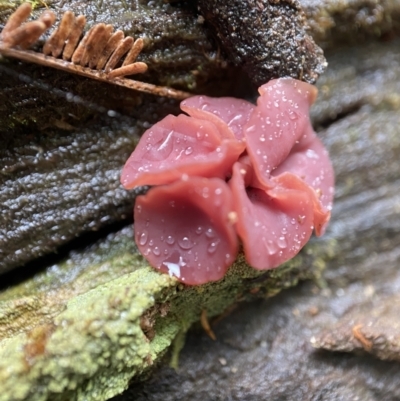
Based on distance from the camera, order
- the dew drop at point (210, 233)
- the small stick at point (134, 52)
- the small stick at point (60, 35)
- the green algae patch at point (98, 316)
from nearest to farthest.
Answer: the green algae patch at point (98, 316), the small stick at point (60, 35), the dew drop at point (210, 233), the small stick at point (134, 52)

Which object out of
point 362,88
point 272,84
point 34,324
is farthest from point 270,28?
point 34,324

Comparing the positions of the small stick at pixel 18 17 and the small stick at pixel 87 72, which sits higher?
the small stick at pixel 18 17

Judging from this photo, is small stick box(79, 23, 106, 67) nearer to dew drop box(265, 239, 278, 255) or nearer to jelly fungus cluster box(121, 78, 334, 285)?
jelly fungus cluster box(121, 78, 334, 285)

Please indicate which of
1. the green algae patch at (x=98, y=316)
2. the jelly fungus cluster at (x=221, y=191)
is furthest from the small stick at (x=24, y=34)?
the green algae patch at (x=98, y=316)

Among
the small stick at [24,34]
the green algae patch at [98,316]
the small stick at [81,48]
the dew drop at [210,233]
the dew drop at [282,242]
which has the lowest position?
the green algae patch at [98,316]

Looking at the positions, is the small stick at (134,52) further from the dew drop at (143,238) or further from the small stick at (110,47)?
the dew drop at (143,238)

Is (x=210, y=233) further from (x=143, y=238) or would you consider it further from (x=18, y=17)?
(x=18, y=17)

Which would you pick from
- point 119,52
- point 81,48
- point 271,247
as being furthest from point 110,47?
point 271,247

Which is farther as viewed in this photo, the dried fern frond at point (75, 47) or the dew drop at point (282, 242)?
the dew drop at point (282, 242)
